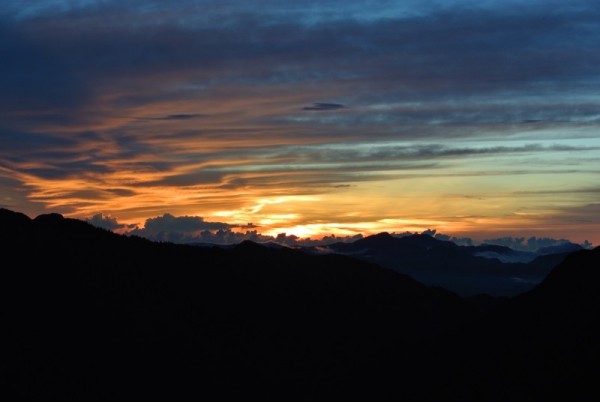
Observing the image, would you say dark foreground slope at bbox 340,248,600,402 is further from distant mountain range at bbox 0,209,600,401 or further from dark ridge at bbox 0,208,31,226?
dark ridge at bbox 0,208,31,226

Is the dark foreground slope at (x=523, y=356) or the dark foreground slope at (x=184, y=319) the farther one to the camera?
the dark foreground slope at (x=184, y=319)

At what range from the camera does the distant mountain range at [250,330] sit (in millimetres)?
85438

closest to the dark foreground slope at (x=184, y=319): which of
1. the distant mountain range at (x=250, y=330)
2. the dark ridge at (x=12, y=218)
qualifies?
the distant mountain range at (x=250, y=330)

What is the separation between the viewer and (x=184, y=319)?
111 metres

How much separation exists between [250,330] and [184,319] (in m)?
9.03

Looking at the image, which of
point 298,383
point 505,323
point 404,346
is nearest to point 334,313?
point 404,346

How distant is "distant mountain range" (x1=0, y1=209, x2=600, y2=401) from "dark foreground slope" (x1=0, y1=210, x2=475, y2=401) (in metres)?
0.22

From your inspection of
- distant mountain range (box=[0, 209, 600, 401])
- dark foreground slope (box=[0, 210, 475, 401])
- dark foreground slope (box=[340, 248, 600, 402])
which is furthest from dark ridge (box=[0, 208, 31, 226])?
dark foreground slope (box=[340, 248, 600, 402])

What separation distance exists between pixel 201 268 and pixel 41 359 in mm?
39638

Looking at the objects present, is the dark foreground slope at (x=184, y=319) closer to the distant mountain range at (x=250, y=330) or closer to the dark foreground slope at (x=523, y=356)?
the distant mountain range at (x=250, y=330)

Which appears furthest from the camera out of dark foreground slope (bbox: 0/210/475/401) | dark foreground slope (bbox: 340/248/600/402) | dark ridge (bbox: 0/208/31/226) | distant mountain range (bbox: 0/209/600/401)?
dark ridge (bbox: 0/208/31/226)

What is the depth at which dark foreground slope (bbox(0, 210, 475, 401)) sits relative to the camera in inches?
3718

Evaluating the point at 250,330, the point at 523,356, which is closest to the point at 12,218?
the point at 250,330

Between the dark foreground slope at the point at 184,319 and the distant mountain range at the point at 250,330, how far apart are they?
0.22 m
